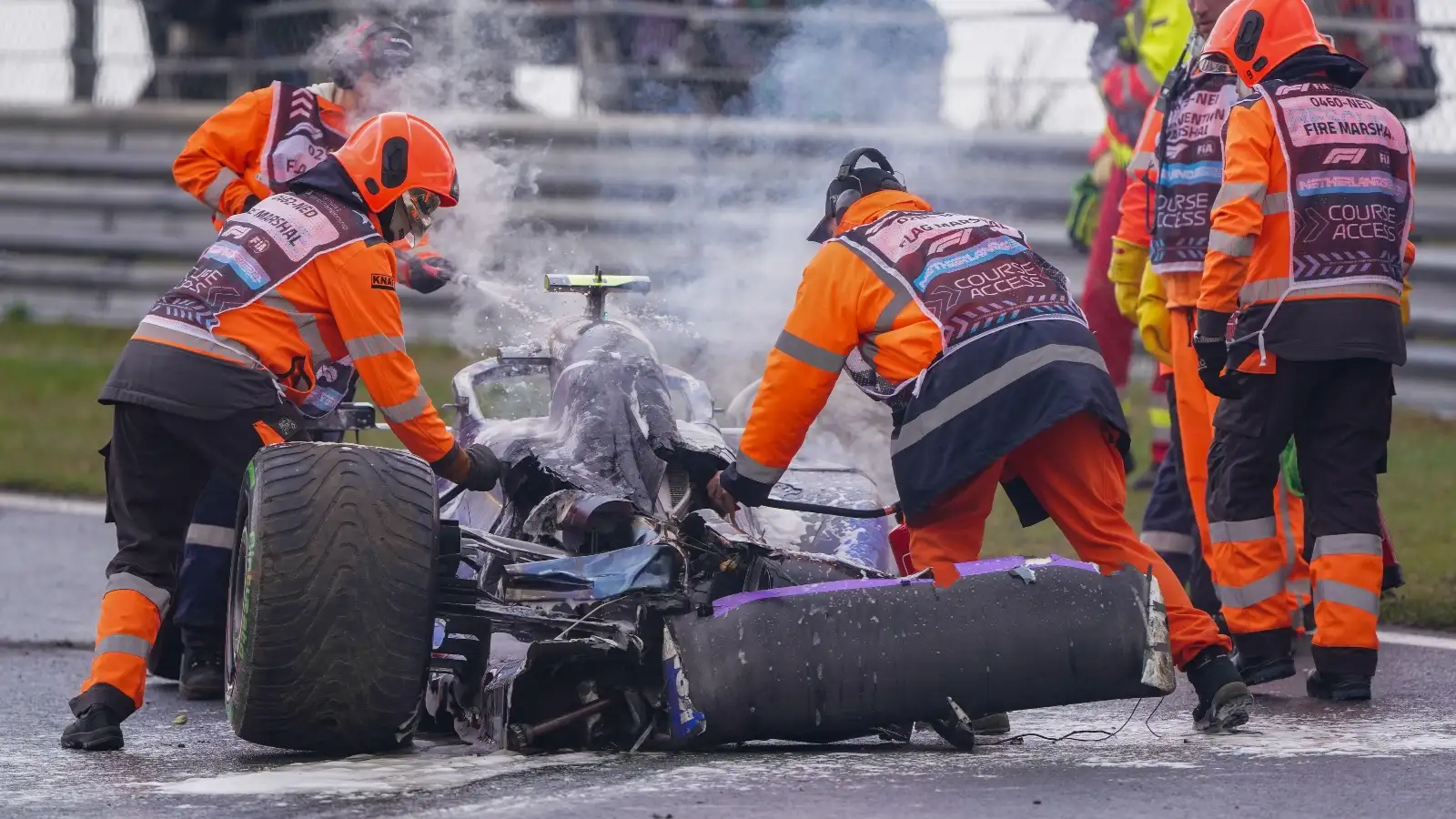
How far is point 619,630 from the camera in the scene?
17.9 feet

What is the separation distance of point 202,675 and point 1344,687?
11.6 ft

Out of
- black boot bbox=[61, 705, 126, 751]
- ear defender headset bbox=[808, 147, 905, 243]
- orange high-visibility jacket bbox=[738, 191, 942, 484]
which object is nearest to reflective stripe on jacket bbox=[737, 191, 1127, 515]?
orange high-visibility jacket bbox=[738, 191, 942, 484]

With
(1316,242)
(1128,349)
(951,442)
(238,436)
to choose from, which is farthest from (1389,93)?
(238,436)

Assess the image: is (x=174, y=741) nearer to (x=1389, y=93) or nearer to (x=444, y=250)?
(x=444, y=250)

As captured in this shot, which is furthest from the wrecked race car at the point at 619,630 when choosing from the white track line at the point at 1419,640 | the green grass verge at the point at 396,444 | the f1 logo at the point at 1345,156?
the green grass verge at the point at 396,444

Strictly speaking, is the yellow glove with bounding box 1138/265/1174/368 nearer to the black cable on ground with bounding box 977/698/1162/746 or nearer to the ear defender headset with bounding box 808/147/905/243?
the ear defender headset with bounding box 808/147/905/243

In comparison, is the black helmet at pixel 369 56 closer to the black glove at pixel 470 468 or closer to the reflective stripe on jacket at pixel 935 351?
the black glove at pixel 470 468

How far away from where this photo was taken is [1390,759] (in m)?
5.35

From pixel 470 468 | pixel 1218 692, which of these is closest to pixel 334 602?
pixel 470 468

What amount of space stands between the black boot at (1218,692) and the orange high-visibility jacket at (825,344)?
1.11 metres

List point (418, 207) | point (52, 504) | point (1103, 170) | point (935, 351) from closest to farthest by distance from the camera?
1. point (935, 351)
2. point (418, 207)
3. point (1103, 170)
4. point (52, 504)

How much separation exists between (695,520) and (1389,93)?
7.22 m

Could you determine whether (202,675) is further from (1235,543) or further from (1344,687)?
(1344,687)

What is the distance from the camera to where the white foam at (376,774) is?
5022 mm
